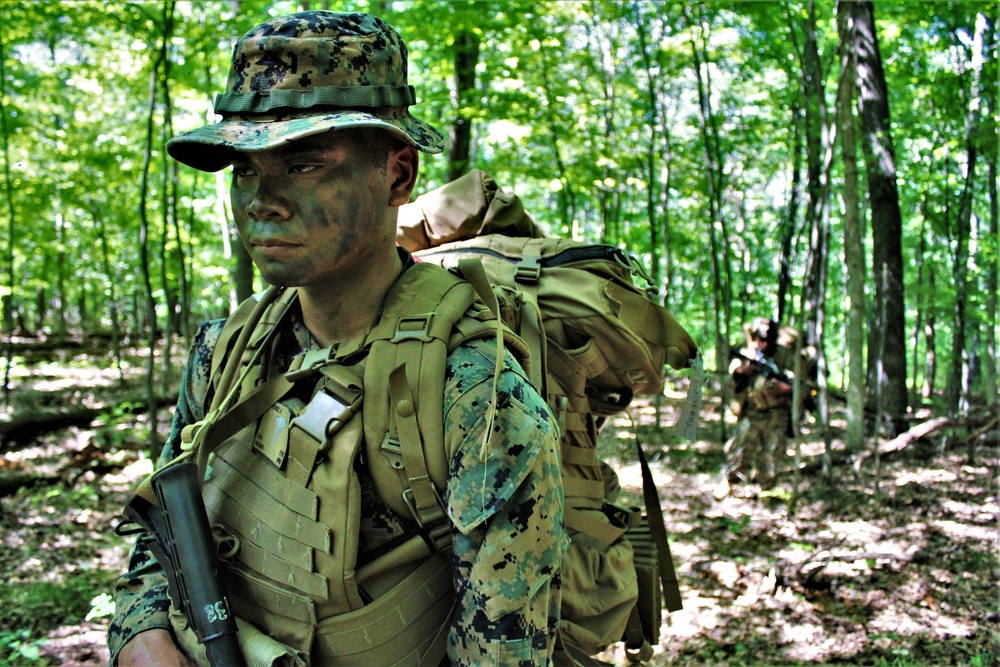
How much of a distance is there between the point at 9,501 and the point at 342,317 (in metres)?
7.29

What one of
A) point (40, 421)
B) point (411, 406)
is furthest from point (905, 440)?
point (40, 421)

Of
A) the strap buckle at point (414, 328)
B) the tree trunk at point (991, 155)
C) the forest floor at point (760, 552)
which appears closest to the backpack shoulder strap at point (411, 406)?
the strap buckle at point (414, 328)

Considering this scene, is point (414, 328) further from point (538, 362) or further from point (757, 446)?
point (757, 446)

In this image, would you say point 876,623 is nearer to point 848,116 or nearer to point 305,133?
point 848,116

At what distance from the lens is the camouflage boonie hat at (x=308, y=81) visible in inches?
58.4

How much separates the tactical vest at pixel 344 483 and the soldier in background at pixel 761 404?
8310mm

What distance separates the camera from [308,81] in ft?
4.93

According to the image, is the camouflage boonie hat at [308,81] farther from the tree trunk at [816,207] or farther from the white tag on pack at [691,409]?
the tree trunk at [816,207]

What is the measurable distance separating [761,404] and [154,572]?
8857 mm

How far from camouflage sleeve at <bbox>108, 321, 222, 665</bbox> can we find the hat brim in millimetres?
488

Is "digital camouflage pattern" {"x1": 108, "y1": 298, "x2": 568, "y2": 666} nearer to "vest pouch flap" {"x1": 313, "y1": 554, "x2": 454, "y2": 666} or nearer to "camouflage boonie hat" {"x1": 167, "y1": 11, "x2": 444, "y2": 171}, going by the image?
"vest pouch flap" {"x1": 313, "y1": 554, "x2": 454, "y2": 666}

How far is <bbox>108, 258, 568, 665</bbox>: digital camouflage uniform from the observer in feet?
4.46

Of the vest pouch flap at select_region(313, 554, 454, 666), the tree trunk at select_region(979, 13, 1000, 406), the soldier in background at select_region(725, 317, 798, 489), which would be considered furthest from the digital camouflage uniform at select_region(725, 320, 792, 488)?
the vest pouch flap at select_region(313, 554, 454, 666)

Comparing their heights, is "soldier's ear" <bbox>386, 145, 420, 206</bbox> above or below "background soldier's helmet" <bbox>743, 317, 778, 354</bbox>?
above
